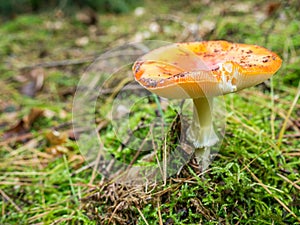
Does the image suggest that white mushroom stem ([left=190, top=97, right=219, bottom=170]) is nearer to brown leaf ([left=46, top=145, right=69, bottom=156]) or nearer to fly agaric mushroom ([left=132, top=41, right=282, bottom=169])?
fly agaric mushroom ([left=132, top=41, right=282, bottom=169])

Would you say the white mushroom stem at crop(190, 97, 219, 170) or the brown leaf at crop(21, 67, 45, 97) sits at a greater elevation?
the white mushroom stem at crop(190, 97, 219, 170)

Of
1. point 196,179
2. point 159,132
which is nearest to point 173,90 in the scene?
point 196,179

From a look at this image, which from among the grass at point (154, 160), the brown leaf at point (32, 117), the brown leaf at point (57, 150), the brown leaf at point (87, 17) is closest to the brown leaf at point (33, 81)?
the grass at point (154, 160)

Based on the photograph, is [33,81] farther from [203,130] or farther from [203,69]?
[203,69]

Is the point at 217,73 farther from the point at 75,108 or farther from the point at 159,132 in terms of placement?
the point at 75,108

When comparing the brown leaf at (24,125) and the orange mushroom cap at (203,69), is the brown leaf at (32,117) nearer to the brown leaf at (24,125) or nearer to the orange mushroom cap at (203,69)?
the brown leaf at (24,125)

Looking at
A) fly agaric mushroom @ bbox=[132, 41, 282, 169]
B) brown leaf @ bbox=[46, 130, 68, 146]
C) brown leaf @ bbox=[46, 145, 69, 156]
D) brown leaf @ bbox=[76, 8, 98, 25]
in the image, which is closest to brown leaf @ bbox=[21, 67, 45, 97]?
brown leaf @ bbox=[46, 130, 68, 146]
